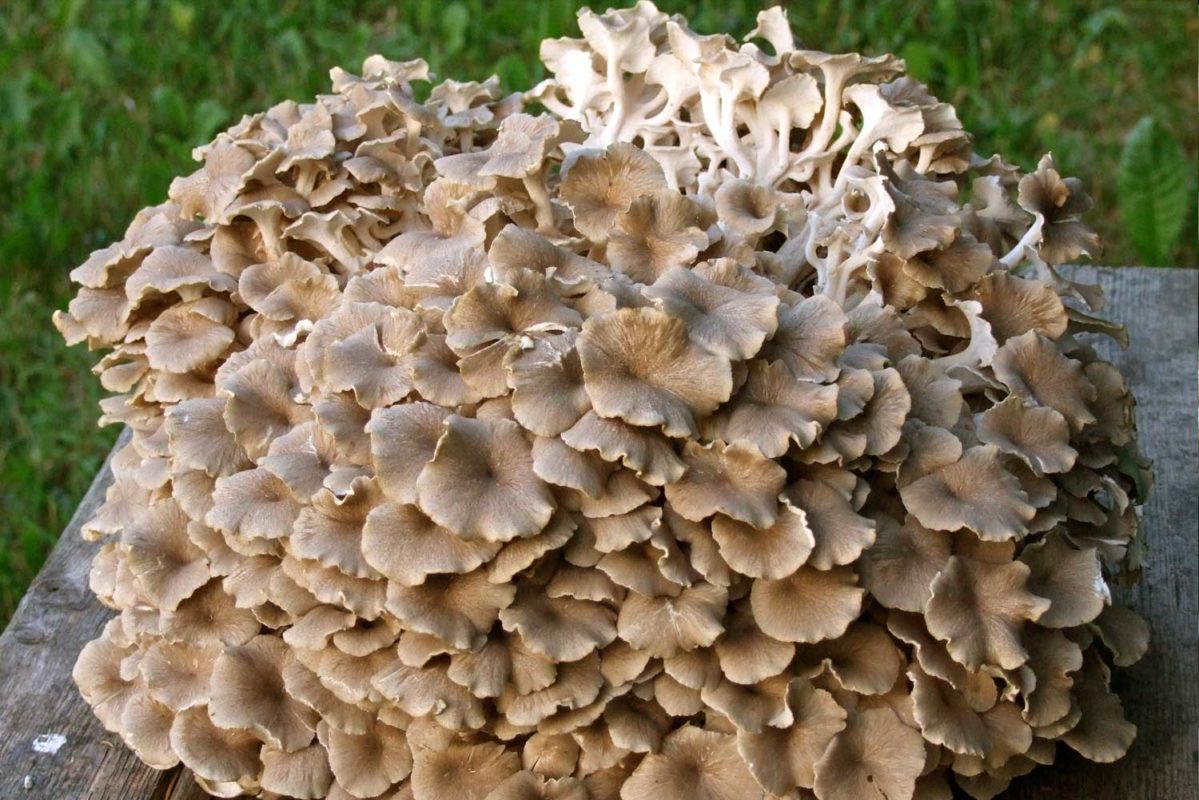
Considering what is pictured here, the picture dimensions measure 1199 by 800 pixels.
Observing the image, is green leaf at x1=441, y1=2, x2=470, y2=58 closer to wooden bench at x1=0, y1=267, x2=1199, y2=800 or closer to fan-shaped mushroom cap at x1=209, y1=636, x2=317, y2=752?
wooden bench at x1=0, y1=267, x2=1199, y2=800

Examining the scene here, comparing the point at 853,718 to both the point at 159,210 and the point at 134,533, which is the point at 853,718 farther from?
the point at 159,210

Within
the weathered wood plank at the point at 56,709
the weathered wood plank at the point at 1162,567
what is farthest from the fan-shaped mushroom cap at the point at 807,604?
the weathered wood plank at the point at 56,709

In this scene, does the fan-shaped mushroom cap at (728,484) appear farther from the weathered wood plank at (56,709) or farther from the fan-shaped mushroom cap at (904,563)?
the weathered wood plank at (56,709)

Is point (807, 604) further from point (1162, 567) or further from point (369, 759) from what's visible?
point (1162, 567)

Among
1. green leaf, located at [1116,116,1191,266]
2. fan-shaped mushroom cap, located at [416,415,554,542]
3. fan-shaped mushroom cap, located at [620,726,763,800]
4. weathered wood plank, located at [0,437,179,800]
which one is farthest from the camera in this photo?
green leaf, located at [1116,116,1191,266]

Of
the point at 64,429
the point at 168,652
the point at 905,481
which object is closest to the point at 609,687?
the point at 905,481

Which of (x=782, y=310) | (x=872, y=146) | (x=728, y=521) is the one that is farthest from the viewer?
(x=872, y=146)

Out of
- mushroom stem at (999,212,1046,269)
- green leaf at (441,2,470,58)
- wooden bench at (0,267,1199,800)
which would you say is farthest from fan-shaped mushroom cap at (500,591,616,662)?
green leaf at (441,2,470,58)

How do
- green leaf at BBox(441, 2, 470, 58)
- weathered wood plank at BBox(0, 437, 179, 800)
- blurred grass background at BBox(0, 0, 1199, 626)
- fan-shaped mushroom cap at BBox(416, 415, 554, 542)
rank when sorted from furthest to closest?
green leaf at BBox(441, 2, 470, 58) → blurred grass background at BBox(0, 0, 1199, 626) → weathered wood plank at BBox(0, 437, 179, 800) → fan-shaped mushroom cap at BBox(416, 415, 554, 542)
